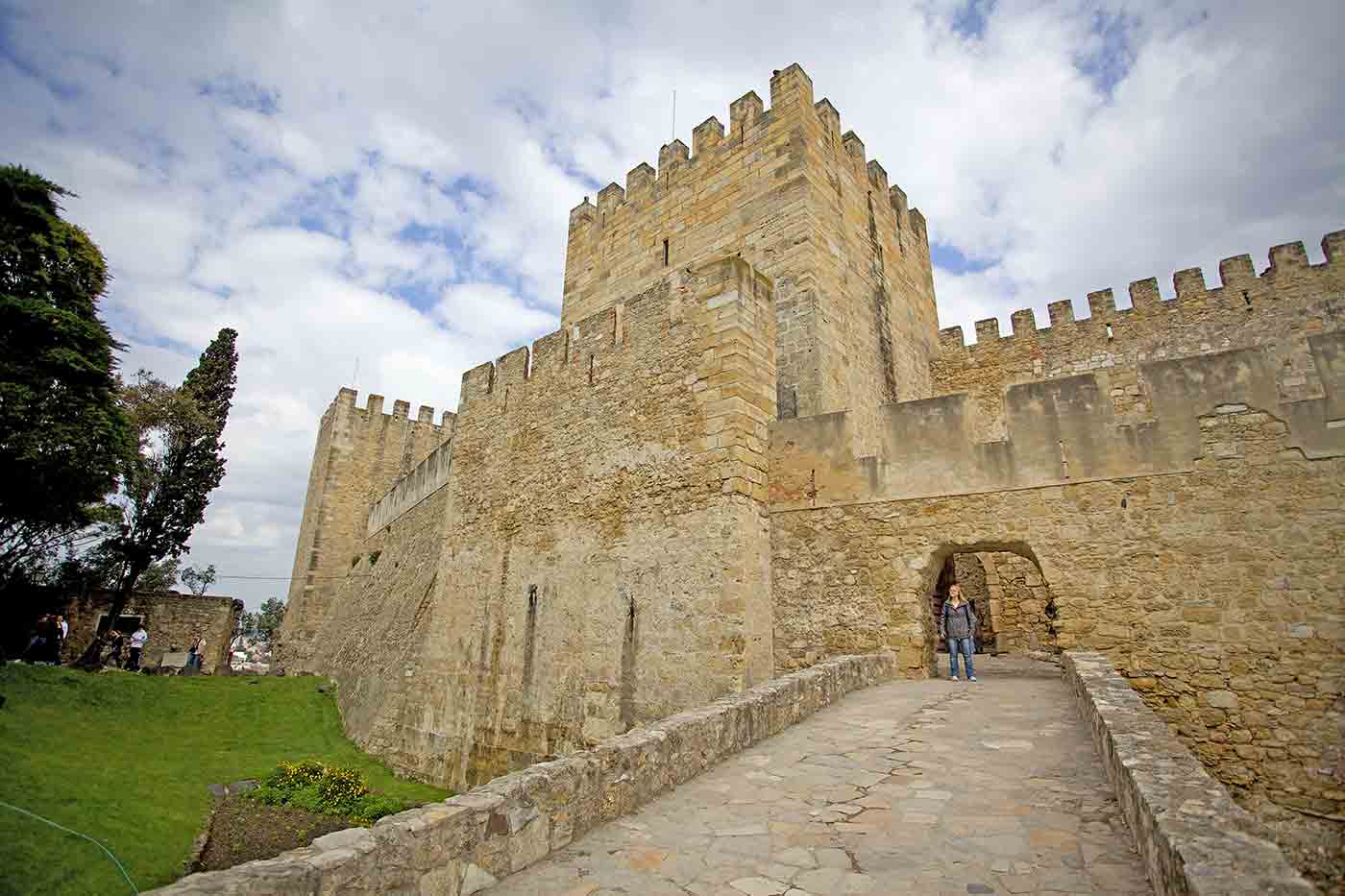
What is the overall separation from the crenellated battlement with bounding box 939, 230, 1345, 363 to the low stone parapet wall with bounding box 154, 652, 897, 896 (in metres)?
14.6

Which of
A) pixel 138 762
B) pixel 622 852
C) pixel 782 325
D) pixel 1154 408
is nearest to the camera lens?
pixel 622 852

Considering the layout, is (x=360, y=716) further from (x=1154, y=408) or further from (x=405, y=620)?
(x=1154, y=408)

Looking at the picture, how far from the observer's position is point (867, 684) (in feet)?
25.4

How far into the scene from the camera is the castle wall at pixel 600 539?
27.8 feet

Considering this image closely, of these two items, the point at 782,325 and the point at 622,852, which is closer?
the point at 622,852

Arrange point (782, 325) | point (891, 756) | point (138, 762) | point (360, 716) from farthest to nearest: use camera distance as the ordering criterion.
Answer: point (360, 716), point (782, 325), point (138, 762), point (891, 756)

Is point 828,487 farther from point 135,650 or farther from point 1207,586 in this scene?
point 135,650

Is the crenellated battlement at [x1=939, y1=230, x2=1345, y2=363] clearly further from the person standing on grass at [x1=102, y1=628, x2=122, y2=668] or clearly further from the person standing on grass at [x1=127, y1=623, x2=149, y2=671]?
the person standing on grass at [x1=102, y1=628, x2=122, y2=668]

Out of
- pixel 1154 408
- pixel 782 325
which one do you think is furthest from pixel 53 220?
pixel 1154 408

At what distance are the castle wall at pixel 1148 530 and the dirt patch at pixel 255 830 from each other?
6.31 m

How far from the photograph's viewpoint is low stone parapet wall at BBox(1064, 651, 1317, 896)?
207cm

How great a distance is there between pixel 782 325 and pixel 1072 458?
5.00 m

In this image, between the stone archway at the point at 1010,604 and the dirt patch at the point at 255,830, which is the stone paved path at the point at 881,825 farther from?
the stone archway at the point at 1010,604

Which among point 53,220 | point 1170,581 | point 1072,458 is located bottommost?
point 1170,581
